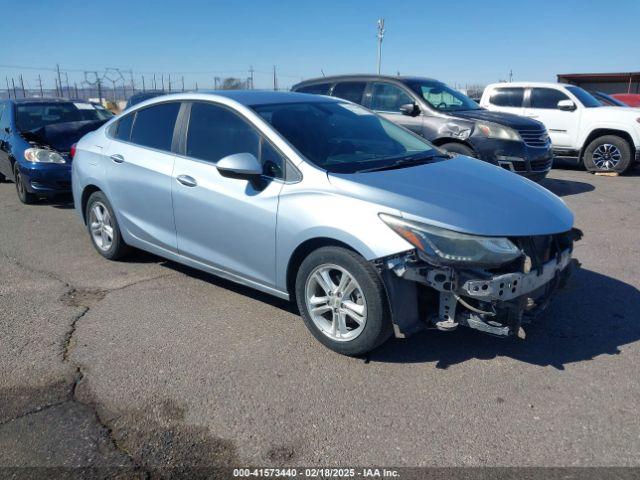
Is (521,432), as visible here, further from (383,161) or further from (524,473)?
(383,161)

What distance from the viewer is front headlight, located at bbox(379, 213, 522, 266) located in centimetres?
317

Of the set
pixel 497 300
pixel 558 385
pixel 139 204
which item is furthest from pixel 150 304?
pixel 558 385

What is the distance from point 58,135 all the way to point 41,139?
0.83 ft

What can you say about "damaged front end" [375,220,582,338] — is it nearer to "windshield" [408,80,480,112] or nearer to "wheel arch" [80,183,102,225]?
"wheel arch" [80,183,102,225]

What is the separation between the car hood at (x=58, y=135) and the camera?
28.2ft

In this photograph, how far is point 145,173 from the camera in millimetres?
4832

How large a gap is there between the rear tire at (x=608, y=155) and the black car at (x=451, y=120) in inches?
106

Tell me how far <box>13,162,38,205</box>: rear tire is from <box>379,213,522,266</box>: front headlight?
7.28 metres

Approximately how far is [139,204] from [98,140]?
1121 mm

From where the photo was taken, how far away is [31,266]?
5648 mm

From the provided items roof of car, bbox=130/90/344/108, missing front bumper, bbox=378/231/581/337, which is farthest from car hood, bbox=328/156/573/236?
roof of car, bbox=130/90/344/108

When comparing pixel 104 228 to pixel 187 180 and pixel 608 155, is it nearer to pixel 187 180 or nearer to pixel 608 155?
pixel 187 180

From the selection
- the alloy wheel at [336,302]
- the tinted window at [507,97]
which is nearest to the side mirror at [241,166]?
the alloy wheel at [336,302]

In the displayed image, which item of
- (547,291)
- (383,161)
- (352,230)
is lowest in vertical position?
(547,291)
